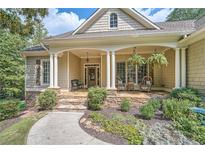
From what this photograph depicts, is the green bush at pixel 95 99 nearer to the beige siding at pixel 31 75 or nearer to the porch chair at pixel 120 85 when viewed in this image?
the porch chair at pixel 120 85

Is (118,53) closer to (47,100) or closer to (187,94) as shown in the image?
(47,100)

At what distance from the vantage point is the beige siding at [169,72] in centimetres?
1263

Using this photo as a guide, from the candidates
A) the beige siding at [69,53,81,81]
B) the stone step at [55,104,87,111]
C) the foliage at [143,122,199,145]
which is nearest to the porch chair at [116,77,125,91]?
the beige siding at [69,53,81,81]

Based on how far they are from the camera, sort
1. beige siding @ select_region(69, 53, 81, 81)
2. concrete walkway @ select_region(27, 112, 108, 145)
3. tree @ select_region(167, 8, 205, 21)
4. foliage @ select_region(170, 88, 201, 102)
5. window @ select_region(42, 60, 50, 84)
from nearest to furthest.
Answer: concrete walkway @ select_region(27, 112, 108, 145) < foliage @ select_region(170, 88, 201, 102) < window @ select_region(42, 60, 50, 84) < beige siding @ select_region(69, 53, 81, 81) < tree @ select_region(167, 8, 205, 21)

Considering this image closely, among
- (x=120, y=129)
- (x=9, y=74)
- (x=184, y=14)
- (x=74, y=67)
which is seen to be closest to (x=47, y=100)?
(x=120, y=129)

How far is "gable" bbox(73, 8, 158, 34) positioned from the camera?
1252 centimetres

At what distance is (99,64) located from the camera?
16297mm

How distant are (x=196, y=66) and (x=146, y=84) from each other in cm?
407

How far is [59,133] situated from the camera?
650 centimetres

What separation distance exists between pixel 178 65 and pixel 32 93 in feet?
29.1

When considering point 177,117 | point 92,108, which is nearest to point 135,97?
point 92,108

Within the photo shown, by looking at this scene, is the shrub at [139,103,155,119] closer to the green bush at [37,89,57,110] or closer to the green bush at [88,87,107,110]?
the green bush at [88,87,107,110]

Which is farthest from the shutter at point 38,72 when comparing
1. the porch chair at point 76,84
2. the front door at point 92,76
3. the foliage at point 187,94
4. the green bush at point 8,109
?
the foliage at point 187,94
